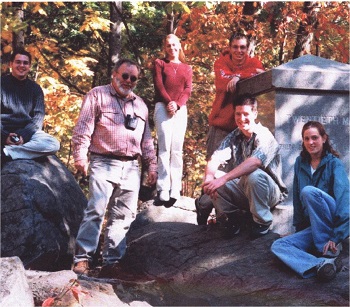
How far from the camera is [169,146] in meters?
6.54

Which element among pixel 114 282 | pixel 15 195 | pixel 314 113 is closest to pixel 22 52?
pixel 15 195

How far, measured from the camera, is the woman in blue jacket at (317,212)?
168 inches

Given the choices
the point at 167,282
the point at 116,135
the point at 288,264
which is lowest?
the point at 167,282

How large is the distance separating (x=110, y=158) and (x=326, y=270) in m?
2.37

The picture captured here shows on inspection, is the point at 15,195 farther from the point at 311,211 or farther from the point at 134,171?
the point at 311,211

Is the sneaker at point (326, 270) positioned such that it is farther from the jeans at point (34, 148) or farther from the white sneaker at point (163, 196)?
the jeans at point (34, 148)

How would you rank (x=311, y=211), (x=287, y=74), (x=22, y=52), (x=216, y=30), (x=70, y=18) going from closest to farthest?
1. (x=311, y=211)
2. (x=287, y=74)
3. (x=22, y=52)
4. (x=70, y=18)
5. (x=216, y=30)

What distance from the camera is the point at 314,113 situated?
19.8 ft

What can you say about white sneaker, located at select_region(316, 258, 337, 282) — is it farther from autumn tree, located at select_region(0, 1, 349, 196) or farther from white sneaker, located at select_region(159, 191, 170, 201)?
autumn tree, located at select_region(0, 1, 349, 196)

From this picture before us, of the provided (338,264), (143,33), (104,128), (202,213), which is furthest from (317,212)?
(143,33)

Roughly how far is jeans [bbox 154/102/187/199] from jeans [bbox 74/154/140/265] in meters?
1.03

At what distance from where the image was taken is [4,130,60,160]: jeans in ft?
21.0

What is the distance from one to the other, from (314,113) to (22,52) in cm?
357

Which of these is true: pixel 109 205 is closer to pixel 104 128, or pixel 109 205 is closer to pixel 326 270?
pixel 104 128
